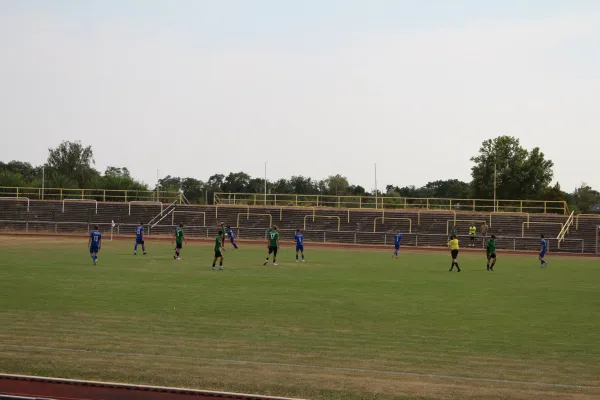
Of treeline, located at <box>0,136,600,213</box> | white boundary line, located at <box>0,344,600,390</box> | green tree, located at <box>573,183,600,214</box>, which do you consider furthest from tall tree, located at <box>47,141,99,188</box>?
white boundary line, located at <box>0,344,600,390</box>

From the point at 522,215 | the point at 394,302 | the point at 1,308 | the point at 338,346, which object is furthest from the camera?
the point at 522,215

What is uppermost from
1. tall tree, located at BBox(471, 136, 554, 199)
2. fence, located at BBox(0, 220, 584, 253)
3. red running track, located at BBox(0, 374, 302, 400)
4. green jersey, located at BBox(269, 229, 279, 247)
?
tall tree, located at BBox(471, 136, 554, 199)

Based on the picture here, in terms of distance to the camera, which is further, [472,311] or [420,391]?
[472,311]

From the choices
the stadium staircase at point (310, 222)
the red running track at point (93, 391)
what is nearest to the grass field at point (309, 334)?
the red running track at point (93, 391)

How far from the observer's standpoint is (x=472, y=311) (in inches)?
729

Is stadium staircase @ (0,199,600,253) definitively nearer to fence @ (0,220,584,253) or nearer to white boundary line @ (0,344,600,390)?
fence @ (0,220,584,253)

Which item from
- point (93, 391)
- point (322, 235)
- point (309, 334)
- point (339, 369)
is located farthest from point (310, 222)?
point (93, 391)

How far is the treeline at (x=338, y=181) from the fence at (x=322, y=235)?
65.8ft

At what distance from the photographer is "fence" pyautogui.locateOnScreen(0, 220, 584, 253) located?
193 ft

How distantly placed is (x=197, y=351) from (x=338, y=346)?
8.39 ft

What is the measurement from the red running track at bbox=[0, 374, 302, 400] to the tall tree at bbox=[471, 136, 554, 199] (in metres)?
89.3

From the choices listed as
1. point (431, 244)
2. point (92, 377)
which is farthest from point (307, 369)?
point (431, 244)

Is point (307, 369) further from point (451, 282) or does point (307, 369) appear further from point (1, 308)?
point (451, 282)

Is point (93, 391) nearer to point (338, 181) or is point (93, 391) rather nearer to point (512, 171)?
point (512, 171)
